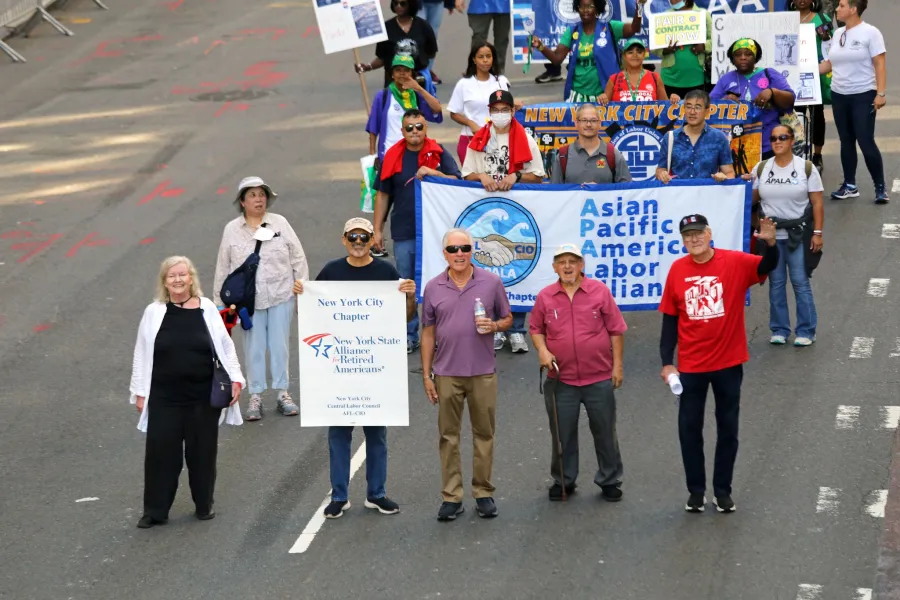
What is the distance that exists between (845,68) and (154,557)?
10.0m

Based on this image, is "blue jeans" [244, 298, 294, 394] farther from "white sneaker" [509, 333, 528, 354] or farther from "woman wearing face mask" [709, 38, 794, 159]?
"woman wearing face mask" [709, 38, 794, 159]

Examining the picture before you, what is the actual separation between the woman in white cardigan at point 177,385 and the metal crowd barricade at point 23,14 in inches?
673

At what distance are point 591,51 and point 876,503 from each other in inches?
304

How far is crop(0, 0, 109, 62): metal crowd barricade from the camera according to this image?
2606 cm

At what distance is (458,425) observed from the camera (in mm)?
9602

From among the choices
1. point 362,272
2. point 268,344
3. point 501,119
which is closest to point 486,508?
point 362,272

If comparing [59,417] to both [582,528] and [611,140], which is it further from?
[611,140]

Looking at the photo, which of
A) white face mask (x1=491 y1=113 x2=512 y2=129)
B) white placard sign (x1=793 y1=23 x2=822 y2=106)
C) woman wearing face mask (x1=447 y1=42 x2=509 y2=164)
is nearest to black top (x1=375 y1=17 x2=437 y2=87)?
woman wearing face mask (x1=447 y1=42 x2=509 y2=164)

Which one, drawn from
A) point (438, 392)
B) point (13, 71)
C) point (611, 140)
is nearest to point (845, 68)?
point (611, 140)

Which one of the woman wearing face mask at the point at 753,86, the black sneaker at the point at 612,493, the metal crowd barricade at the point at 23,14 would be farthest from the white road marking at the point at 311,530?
the metal crowd barricade at the point at 23,14

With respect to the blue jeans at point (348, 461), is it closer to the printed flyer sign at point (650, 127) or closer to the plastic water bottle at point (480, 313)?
the plastic water bottle at point (480, 313)

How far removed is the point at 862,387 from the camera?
38.0 feet

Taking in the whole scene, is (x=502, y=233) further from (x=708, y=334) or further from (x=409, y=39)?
(x=409, y=39)

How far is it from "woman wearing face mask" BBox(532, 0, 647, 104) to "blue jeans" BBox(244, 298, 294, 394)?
5.61 metres
